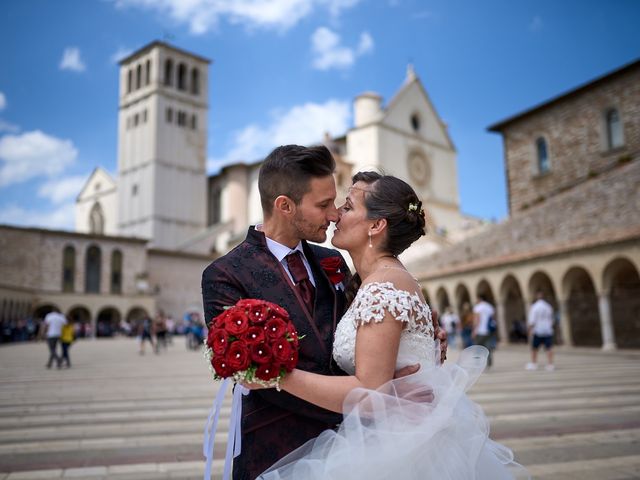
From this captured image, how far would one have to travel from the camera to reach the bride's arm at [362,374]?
204 centimetres

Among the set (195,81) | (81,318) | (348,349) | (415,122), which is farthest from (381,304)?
(195,81)

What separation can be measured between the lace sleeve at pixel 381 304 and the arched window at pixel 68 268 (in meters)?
47.8

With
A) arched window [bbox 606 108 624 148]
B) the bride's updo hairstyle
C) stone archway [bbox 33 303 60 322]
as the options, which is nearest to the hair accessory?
the bride's updo hairstyle

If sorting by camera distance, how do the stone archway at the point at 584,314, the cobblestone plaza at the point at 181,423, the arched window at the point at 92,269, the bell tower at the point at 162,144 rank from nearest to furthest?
the cobblestone plaza at the point at 181,423 < the stone archway at the point at 584,314 < the arched window at the point at 92,269 < the bell tower at the point at 162,144

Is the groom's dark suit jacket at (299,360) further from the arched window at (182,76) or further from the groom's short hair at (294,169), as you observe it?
the arched window at (182,76)

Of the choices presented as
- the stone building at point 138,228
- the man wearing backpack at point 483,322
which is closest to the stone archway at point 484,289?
the man wearing backpack at point 483,322

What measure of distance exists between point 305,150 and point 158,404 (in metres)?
7.96

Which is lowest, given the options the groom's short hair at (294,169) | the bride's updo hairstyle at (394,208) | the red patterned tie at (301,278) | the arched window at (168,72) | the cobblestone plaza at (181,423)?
the cobblestone plaza at (181,423)

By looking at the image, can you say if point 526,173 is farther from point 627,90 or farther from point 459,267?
point 459,267

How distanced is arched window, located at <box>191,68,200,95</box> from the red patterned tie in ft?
214

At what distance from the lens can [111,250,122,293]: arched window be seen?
47.5 metres

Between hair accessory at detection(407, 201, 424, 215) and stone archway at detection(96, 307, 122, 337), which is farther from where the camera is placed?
stone archway at detection(96, 307, 122, 337)

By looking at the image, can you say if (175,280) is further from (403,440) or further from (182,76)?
(403,440)

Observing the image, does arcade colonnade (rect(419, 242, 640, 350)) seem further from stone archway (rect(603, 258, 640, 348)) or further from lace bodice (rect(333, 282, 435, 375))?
lace bodice (rect(333, 282, 435, 375))
